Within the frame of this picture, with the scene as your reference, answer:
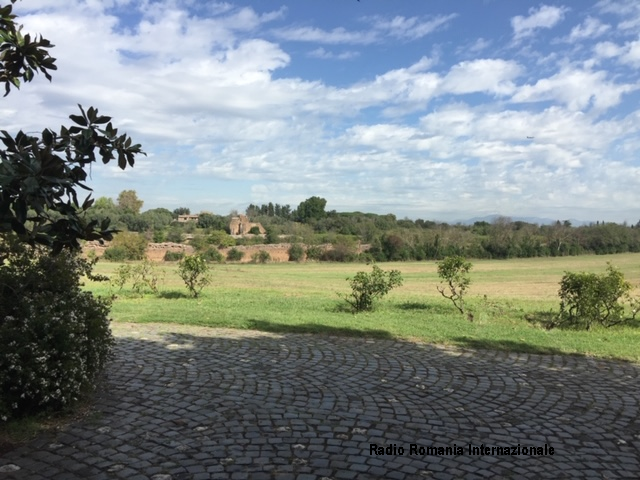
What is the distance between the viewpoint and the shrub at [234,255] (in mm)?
58375

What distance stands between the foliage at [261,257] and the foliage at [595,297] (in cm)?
5028

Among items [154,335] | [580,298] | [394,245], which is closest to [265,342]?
[154,335]

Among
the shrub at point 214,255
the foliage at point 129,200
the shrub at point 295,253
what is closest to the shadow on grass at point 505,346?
the shrub at point 214,255

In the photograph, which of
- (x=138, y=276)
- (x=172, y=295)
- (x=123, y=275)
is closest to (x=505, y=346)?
(x=172, y=295)

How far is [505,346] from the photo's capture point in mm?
8031

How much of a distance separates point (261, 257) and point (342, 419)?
183 feet

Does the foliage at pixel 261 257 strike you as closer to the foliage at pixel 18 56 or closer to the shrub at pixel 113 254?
the shrub at pixel 113 254

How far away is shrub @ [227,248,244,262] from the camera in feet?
192

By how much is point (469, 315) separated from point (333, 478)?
943cm

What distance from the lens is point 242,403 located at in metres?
4.96

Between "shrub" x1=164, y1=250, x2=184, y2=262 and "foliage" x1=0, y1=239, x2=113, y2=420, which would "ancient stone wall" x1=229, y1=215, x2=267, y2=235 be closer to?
"shrub" x1=164, y1=250, x2=184, y2=262

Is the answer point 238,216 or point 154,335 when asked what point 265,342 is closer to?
point 154,335

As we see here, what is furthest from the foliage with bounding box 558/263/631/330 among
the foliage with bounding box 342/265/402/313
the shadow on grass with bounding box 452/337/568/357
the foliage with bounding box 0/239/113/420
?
the foliage with bounding box 0/239/113/420

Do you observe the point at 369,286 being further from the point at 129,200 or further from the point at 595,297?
the point at 129,200
